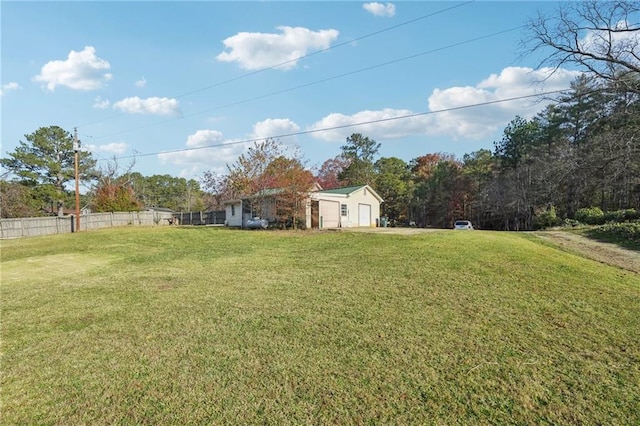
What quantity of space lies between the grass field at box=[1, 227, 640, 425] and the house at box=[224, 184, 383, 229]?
1370 cm

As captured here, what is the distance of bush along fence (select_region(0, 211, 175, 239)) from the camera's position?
21156mm

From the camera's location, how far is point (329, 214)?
22.0 m

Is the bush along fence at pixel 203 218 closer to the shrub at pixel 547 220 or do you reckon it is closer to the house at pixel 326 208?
the house at pixel 326 208

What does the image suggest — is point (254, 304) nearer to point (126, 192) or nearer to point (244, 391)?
point (244, 391)

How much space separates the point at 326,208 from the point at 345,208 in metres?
1.92

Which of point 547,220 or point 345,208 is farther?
point 547,220

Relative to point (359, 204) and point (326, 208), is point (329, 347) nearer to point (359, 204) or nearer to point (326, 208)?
point (326, 208)

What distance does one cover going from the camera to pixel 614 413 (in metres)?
2.51

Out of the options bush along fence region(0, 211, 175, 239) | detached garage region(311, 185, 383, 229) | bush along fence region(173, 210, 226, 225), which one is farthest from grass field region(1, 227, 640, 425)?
bush along fence region(173, 210, 226, 225)

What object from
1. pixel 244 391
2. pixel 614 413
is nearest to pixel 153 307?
pixel 244 391

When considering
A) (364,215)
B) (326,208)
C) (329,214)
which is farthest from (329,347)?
(364,215)

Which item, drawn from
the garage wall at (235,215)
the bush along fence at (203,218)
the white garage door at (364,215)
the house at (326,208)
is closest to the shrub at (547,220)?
the house at (326,208)

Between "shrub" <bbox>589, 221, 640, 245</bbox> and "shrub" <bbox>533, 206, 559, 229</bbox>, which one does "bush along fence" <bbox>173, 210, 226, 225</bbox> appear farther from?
"shrub" <bbox>589, 221, 640, 245</bbox>

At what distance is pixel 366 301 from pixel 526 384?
2568mm
